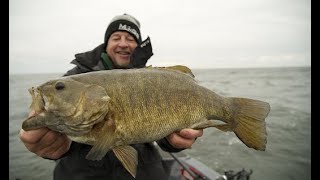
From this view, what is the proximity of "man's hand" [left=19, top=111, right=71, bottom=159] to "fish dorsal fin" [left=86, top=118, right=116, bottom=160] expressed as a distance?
474mm

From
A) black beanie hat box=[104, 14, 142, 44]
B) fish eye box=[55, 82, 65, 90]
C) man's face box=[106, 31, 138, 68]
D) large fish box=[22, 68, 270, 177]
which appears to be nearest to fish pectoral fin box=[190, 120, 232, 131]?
large fish box=[22, 68, 270, 177]

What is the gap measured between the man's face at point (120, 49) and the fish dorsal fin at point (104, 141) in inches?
91.9

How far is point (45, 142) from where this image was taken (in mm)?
2713

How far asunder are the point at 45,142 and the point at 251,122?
2.09m

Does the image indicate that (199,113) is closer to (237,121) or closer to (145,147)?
(237,121)

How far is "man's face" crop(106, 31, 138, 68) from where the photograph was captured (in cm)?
466

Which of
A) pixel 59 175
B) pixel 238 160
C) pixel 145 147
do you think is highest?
pixel 145 147

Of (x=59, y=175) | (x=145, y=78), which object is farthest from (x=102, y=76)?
(x=59, y=175)

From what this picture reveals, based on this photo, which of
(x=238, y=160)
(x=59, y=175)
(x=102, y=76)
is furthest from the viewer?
(x=238, y=160)

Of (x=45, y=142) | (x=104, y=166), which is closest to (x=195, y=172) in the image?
(x=104, y=166)

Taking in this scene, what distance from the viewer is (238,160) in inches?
432

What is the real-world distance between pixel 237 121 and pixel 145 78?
107cm

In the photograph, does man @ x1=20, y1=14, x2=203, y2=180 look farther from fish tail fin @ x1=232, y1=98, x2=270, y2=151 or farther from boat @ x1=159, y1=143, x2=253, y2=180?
boat @ x1=159, y1=143, x2=253, y2=180
